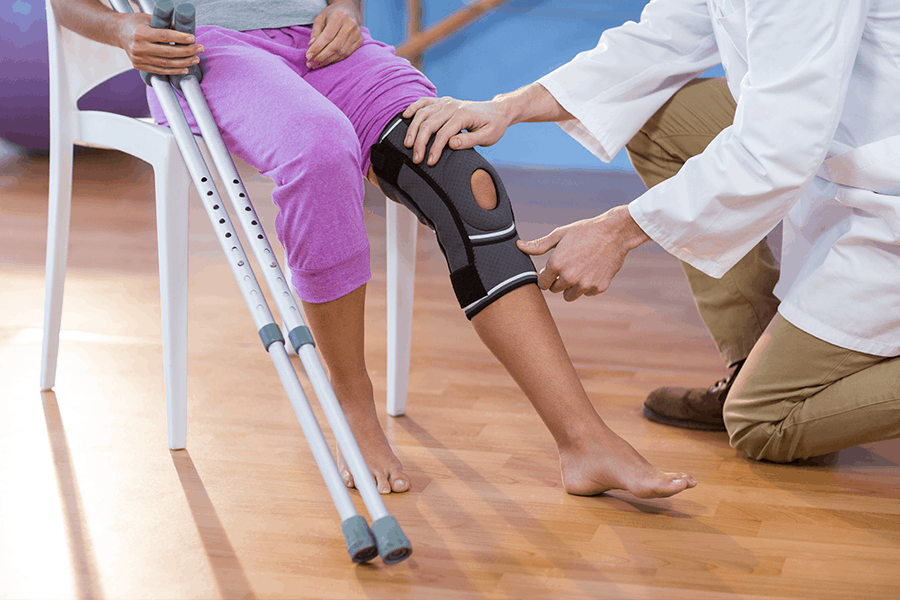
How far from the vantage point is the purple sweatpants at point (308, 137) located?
3.62 feet

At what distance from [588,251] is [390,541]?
1.52 ft

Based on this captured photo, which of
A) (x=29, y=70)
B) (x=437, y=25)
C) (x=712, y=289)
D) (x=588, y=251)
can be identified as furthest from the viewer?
(x=437, y=25)

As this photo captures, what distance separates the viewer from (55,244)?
146 cm

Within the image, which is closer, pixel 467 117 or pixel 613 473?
pixel 613 473

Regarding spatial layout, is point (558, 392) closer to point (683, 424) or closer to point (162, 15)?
point (683, 424)

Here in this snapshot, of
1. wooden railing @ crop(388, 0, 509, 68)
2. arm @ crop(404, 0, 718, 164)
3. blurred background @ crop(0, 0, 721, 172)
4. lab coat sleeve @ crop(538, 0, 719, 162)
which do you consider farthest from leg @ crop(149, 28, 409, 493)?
blurred background @ crop(0, 0, 721, 172)

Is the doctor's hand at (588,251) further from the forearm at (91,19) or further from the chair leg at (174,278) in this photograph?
the forearm at (91,19)

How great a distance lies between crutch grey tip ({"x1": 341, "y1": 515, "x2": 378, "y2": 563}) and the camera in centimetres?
91

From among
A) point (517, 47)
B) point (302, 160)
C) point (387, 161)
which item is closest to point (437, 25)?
point (517, 47)

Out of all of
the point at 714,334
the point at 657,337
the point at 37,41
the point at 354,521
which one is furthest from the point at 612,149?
the point at 37,41

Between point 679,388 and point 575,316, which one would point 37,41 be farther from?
point 679,388

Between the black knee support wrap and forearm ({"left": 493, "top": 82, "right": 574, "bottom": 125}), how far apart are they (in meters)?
0.18

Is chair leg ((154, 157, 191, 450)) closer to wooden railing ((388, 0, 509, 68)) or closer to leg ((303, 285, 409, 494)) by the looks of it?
leg ((303, 285, 409, 494))

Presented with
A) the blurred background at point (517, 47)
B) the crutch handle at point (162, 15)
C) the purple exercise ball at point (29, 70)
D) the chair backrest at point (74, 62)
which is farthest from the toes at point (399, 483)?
the blurred background at point (517, 47)
